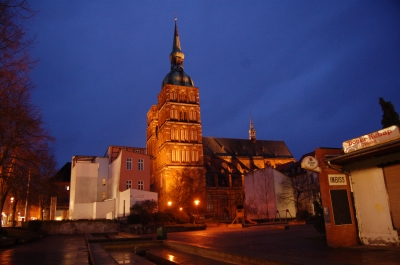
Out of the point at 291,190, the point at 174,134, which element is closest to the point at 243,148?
the point at 174,134

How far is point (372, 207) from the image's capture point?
14.4m

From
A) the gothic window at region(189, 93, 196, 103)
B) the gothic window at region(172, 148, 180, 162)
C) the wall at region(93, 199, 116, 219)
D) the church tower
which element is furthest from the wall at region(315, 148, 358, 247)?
the gothic window at region(189, 93, 196, 103)

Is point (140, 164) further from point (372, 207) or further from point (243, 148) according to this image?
point (243, 148)

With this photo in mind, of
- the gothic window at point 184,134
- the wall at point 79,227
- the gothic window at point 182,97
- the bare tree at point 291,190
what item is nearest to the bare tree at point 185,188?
the gothic window at point 184,134

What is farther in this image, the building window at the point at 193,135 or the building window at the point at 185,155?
the building window at the point at 193,135

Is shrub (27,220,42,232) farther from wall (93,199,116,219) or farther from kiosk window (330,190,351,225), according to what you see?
kiosk window (330,190,351,225)

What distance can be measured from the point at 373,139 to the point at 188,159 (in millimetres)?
66008

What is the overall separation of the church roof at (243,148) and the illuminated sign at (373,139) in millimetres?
77781

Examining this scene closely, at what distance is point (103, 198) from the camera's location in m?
58.1

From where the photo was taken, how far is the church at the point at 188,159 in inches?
2835

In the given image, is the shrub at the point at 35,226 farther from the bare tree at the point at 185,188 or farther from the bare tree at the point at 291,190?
the bare tree at the point at 291,190

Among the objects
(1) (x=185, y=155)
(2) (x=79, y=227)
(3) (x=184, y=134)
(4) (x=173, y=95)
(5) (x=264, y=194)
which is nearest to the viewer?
(2) (x=79, y=227)

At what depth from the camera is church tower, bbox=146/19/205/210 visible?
70.8 metres

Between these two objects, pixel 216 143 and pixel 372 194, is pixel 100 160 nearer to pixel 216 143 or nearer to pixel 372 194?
pixel 216 143
